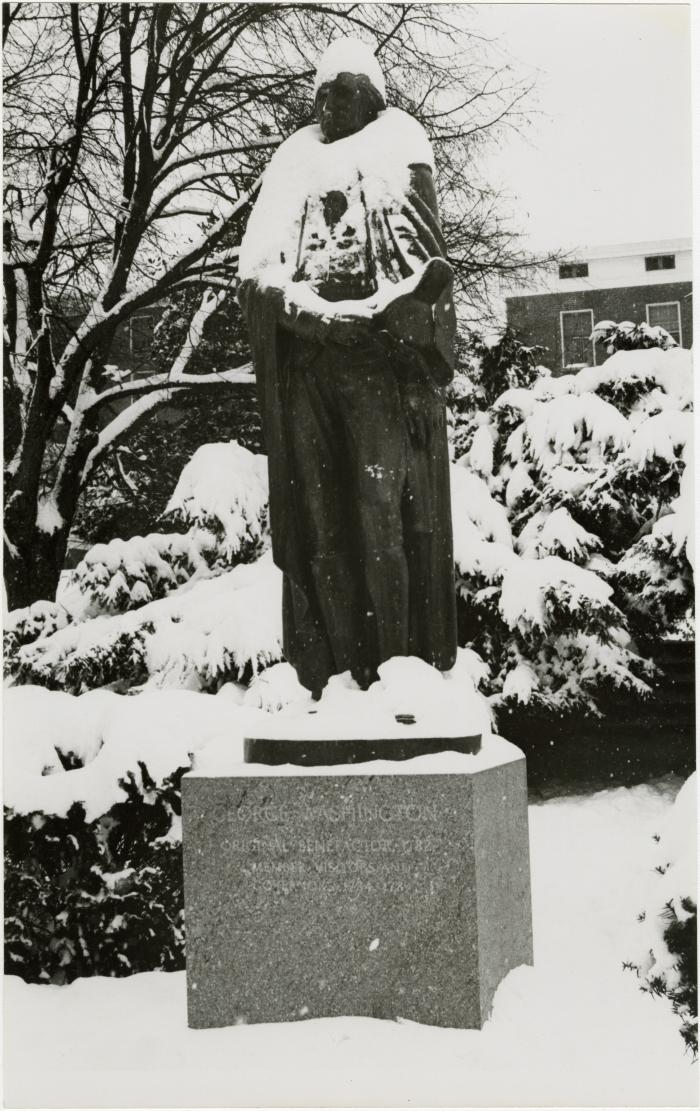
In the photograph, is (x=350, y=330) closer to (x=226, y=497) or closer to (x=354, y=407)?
(x=354, y=407)

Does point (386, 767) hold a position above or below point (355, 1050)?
above

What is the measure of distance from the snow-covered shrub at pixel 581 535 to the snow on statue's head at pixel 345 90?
5129 mm

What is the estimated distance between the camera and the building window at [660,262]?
60.4ft

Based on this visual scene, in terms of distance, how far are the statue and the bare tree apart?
6.91 m

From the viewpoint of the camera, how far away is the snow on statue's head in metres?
4.54

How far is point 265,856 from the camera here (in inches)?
154

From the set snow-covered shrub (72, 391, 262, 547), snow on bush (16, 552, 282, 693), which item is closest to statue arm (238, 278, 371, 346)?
snow on bush (16, 552, 282, 693)

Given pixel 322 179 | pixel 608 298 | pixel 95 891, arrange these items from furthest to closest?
pixel 608 298 → pixel 95 891 → pixel 322 179

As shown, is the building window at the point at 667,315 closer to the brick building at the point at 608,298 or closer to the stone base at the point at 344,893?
the brick building at the point at 608,298

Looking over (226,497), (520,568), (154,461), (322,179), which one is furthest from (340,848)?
(154,461)

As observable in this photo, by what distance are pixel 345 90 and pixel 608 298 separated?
17248 mm

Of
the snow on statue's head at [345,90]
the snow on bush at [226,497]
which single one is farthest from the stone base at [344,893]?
the snow on bush at [226,497]

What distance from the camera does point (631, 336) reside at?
36.1 ft

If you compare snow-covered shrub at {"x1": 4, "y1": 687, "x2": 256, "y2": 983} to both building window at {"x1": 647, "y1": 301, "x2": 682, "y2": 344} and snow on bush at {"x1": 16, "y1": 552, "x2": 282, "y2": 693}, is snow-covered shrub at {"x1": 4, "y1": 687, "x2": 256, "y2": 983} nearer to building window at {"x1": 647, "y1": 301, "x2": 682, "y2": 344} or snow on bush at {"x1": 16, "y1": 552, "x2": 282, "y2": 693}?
snow on bush at {"x1": 16, "y1": 552, "x2": 282, "y2": 693}
